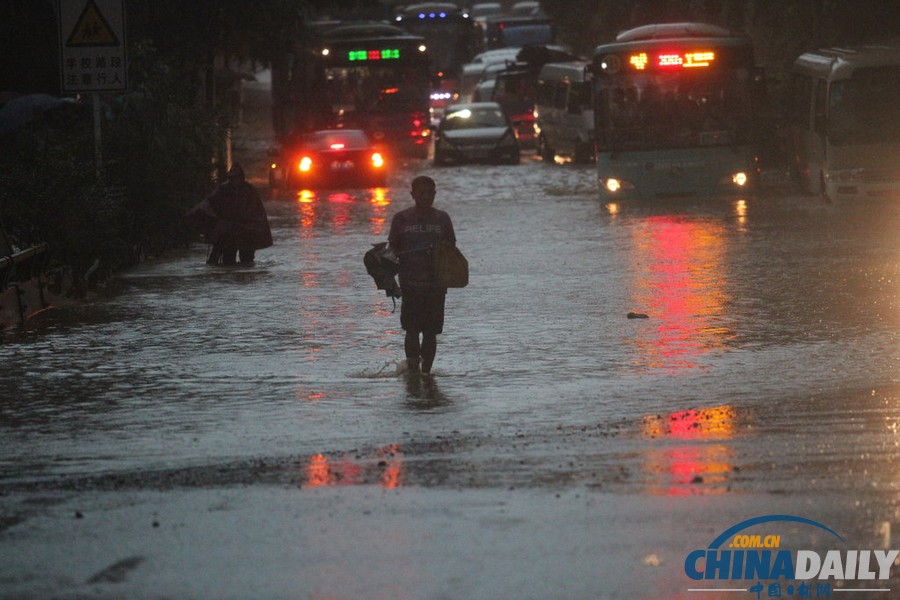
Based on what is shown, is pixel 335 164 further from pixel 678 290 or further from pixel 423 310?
pixel 423 310

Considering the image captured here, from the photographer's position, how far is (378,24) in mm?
54312

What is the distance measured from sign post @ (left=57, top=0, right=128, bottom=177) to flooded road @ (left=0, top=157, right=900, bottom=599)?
249 cm

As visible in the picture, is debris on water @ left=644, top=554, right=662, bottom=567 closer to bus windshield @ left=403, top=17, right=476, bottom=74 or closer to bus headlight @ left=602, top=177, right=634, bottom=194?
bus headlight @ left=602, top=177, right=634, bottom=194

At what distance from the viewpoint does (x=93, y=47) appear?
2045cm

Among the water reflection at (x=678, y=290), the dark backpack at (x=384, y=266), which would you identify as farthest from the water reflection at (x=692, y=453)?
the dark backpack at (x=384, y=266)

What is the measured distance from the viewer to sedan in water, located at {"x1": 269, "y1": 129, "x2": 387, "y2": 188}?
124 ft

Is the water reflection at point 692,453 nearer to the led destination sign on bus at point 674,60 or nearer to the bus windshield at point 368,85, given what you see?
the led destination sign on bus at point 674,60

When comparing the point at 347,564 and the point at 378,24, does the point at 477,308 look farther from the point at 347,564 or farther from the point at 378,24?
the point at 378,24

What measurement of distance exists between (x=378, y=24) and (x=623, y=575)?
4871cm

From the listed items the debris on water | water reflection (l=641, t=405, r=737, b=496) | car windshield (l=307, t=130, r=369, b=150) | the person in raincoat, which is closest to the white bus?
the person in raincoat

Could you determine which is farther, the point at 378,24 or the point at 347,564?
the point at 378,24

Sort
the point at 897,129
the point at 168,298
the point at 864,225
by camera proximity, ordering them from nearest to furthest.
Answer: the point at 168,298
the point at 864,225
the point at 897,129

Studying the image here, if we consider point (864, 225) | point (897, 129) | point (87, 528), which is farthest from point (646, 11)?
point (87, 528)

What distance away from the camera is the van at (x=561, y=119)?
145 feet
